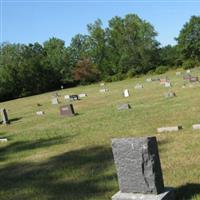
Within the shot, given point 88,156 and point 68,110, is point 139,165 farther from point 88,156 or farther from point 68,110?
point 68,110

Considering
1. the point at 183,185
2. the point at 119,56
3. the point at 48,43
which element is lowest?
the point at 183,185

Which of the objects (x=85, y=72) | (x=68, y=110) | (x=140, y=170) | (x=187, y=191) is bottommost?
(x=187, y=191)

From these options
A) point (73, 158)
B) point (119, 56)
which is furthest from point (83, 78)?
point (73, 158)

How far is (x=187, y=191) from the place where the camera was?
849 cm

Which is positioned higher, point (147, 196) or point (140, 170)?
point (140, 170)

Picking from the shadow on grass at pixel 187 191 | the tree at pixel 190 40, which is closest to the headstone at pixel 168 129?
the shadow on grass at pixel 187 191

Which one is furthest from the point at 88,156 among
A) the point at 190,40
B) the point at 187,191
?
the point at 190,40

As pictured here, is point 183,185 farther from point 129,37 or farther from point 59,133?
point 129,37

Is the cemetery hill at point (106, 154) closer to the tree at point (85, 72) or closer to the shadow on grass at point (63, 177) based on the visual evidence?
the shadow on grass at point (63, 177)

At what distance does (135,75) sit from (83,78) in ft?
31.7

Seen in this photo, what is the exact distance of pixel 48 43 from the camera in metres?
102

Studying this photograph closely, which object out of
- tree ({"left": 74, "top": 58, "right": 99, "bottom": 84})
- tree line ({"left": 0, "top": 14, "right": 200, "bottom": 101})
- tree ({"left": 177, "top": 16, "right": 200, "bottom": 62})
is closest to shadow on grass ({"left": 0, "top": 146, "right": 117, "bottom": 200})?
tree line ({"left": 0, "top": 14, "right": 200, "bottom": 101})

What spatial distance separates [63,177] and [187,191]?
373 cm

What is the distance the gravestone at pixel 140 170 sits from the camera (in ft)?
25.3
